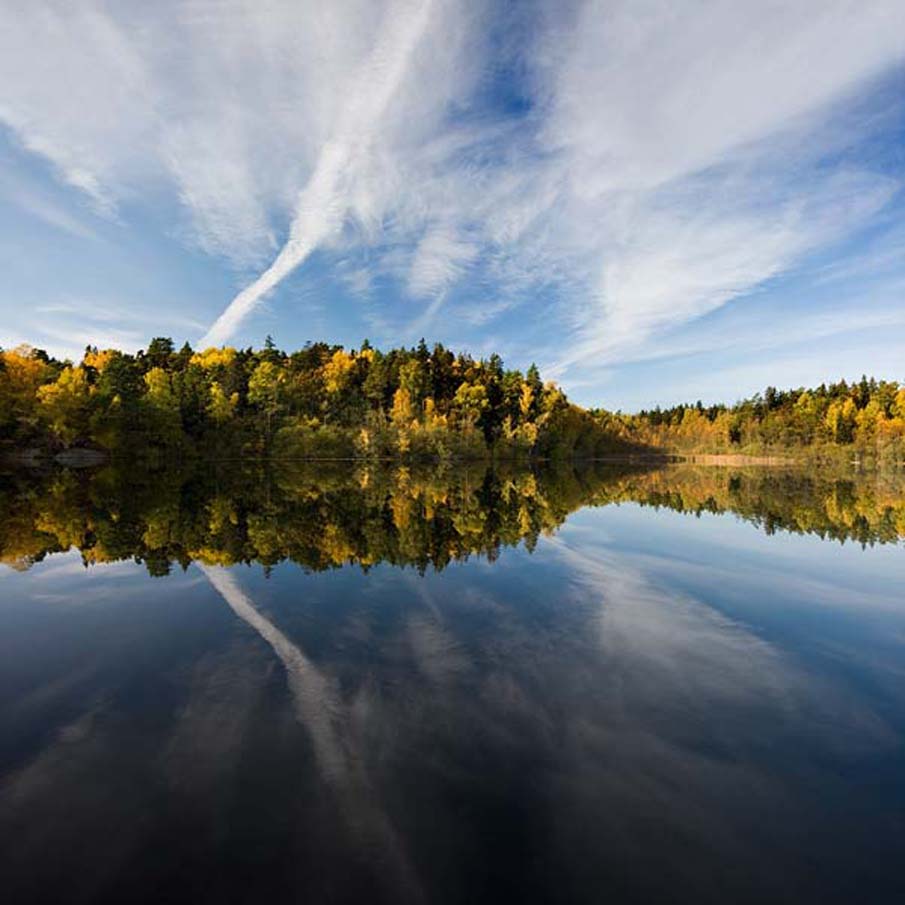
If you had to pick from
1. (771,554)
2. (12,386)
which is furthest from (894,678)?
(12,386)

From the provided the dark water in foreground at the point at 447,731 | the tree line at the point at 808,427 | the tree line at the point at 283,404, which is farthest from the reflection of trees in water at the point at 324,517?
the tree line at the point at 808,427

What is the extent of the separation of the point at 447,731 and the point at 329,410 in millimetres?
103513

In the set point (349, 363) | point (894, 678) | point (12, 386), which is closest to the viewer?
point (894, 678)

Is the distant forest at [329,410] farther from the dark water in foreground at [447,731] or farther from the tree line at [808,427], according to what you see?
the dark water in foreground at [447,731]

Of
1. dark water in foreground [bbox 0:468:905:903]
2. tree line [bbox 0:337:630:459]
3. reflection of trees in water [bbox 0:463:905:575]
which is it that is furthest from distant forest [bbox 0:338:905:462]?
dark water in foreground [bbox 0:468:905:903]

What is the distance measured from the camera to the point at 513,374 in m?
131

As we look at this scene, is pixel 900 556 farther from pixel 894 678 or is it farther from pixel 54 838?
pixel 54 838

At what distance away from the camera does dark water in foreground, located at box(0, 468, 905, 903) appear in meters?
4.91

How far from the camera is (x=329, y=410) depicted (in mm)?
107438

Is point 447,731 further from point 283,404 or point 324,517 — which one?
point 283,404

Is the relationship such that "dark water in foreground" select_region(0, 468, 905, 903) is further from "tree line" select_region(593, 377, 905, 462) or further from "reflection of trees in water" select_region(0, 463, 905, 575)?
"tree line" select_region(593, 377, 905, 462)

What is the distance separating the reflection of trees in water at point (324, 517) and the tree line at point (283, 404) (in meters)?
32.5

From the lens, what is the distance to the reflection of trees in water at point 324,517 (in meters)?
19.4

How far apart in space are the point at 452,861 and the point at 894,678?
8876 mm
